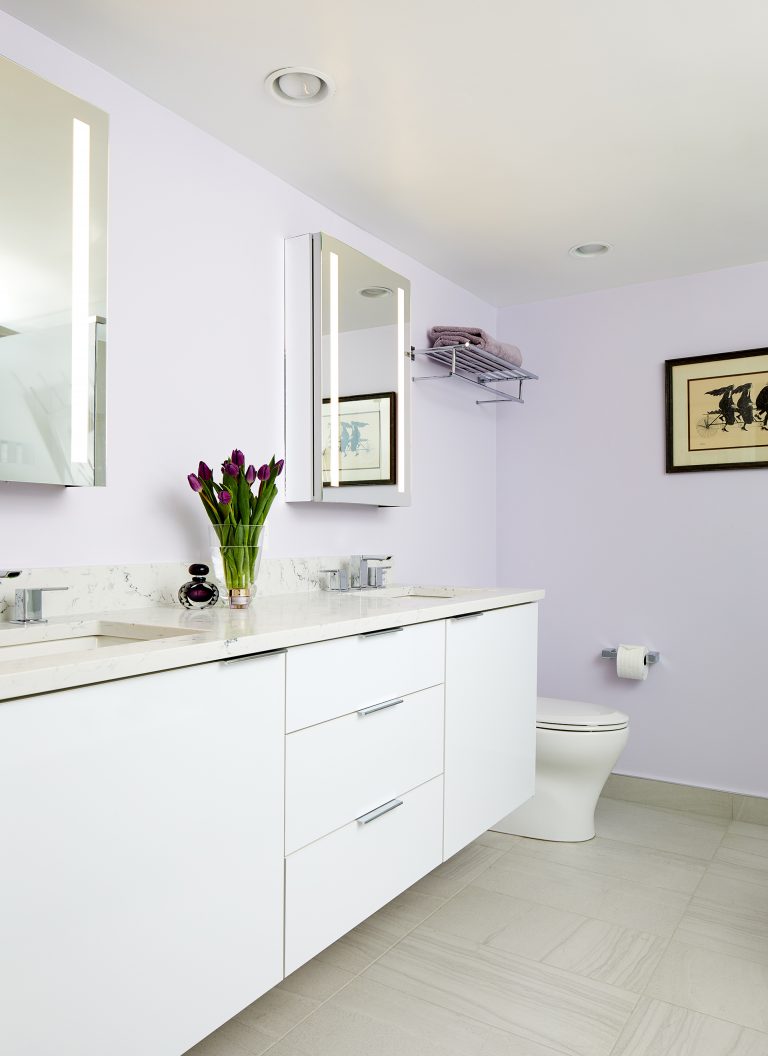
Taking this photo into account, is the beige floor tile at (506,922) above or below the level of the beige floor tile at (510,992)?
below

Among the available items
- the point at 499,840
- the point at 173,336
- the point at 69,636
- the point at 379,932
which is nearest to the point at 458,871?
the point at 499,840

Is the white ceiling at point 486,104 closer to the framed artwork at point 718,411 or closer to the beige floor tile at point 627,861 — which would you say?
the framed artwork at point 718,411

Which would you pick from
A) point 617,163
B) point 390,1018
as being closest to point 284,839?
point 390,1018

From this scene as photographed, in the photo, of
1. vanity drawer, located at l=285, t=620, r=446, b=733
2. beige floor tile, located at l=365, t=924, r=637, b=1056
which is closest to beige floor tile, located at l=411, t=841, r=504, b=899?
beige floor tile, located at l=365, t=924, r=637, b=1056

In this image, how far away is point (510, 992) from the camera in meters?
1.86

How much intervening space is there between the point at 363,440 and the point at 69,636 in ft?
4.13

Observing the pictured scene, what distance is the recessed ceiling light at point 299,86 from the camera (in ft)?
6.13

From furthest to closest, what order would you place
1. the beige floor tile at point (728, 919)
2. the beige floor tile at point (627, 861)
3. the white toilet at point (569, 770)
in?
the white toilet at point (569, 770) → the beige floor tile at point (627, 861) → the beige floor tile at point (728, 919)

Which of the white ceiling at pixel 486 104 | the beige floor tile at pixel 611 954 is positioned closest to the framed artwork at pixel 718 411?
the white ceiling at pixel 486 104

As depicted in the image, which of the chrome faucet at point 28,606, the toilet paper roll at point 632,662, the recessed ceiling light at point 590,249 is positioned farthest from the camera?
the toilet paper roll at point 632,662

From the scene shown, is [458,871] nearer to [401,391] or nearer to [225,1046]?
[225,1046]

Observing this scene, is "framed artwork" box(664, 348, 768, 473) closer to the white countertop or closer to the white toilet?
the white toilet

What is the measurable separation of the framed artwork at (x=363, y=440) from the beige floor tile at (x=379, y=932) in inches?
48.5

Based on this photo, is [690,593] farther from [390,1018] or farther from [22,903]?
[22,903]
